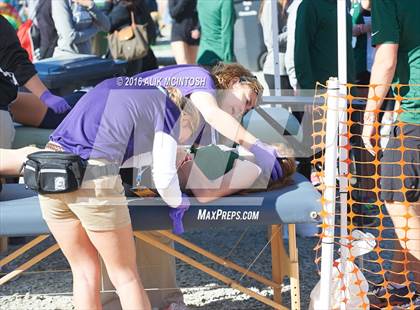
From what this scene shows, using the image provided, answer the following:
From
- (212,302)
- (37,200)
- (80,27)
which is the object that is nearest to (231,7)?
(80,27)

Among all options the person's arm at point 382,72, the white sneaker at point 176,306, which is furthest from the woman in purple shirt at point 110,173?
the person's arm at point 382,72

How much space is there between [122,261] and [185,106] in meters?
0.67

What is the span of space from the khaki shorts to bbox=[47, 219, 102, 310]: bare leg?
0.15 feet

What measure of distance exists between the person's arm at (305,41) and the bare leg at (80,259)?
7.38 feet

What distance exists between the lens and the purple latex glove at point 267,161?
145 inches

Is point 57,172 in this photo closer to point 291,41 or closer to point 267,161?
point 267,161

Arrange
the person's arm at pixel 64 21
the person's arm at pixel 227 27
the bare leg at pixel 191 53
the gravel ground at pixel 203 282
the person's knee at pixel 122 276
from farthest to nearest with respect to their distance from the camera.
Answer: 1. the bare leg at pixel 191 53
2. the person's arm at pixel 64 21
3. the person's arm at pixel 227 27
4. the gravel ground at pixel 203 282
5. the person's knee at pixel 122 276

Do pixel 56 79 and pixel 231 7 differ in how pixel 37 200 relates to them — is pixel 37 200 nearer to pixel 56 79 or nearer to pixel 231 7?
pixel 56 79

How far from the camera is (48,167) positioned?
3.12m

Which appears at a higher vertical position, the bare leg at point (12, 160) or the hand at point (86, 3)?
the hand at point (86, 3)

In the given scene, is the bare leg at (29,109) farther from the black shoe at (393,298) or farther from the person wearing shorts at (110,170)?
the black shoe at (393,298)

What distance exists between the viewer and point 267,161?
372cm

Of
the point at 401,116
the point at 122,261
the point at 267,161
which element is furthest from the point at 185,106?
the point at 401,116

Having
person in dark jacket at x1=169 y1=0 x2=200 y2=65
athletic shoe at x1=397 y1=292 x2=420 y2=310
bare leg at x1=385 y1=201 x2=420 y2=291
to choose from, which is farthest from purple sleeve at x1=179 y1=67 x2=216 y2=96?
person in dark jacket at x1=169 y1=0 x2=200 y2=65
